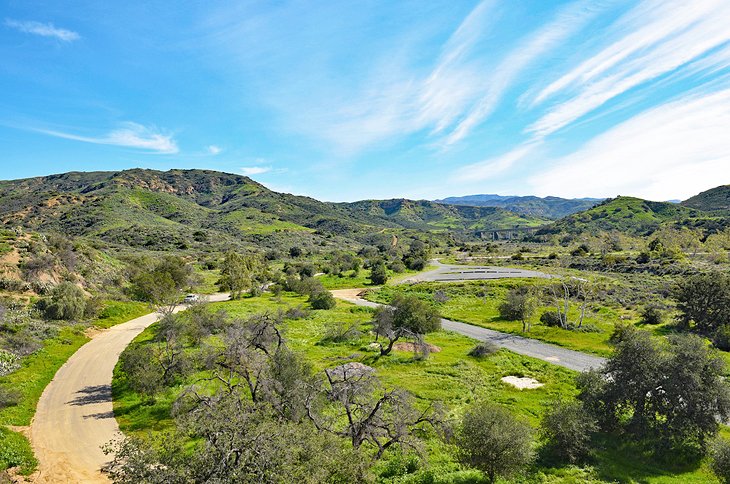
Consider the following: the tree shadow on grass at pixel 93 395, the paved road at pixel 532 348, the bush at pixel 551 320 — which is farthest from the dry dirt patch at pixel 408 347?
the tree shadow on grass at pixel 93 395

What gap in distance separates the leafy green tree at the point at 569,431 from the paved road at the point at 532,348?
32.8 ft

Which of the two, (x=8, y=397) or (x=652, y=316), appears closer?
(x=8, y=397)

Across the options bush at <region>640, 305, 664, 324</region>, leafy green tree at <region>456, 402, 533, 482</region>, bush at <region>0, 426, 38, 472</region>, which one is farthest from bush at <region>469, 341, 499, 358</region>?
bush at <region>0, 426, 38, 472</region>

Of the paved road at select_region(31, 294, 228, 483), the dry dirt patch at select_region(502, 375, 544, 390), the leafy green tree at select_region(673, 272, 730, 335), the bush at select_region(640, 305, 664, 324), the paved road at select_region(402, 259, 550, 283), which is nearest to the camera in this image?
the paved road at select_region(31, 294, 228, 483)

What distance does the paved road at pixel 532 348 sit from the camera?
112 feet

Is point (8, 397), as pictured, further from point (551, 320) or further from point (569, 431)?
point (551, 320)

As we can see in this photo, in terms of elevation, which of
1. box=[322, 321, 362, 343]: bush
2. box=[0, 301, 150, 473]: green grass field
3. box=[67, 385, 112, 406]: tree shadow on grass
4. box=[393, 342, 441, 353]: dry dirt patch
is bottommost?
box=[393, 342, 441, 353]: dry dirt patch

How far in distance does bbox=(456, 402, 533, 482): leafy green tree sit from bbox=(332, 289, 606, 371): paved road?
14.7 metres

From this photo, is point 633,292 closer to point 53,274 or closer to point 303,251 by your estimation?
point 53,274

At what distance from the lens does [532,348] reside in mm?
39250

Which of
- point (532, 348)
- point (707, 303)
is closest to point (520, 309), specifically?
point (532, 348)

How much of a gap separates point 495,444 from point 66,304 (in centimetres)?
4710

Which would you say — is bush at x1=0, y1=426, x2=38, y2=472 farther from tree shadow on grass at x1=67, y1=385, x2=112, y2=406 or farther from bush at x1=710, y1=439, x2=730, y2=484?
bush at x1=710, y1=439, x2=730, y2=484

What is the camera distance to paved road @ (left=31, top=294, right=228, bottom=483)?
16984 millimetres
